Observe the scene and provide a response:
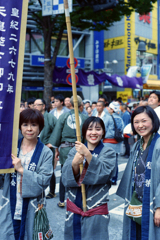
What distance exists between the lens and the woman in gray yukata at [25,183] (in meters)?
2.27

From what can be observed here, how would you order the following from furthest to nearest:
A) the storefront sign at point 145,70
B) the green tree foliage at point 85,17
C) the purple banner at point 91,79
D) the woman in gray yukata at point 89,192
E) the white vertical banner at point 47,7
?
the storefront sign at point 145,70
the purple banner at point 91,79
the green tree foliage at point 85,17
the white vertical banner at point 47,7
the woman in gray yukata at point 89,192

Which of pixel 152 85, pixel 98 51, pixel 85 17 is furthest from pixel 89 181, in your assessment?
pixel 98 51

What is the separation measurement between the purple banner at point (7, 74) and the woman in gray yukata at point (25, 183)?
0.12 m

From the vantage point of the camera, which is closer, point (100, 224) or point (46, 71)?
point (100, 224)

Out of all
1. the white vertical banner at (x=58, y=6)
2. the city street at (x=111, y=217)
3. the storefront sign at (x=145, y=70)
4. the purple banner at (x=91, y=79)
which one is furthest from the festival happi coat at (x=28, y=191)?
the storefront sign at (x=145, y=70)

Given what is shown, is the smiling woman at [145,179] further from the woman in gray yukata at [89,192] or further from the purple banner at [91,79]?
the purple banner at [91,79]

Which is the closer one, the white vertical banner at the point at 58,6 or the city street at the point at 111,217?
the city street at the point at 111,217

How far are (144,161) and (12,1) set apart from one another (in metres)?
1.73

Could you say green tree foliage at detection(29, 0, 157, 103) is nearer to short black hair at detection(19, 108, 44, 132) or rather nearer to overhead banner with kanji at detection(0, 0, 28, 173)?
overhead banner with kanji at detection(0, 0, 28, 173)

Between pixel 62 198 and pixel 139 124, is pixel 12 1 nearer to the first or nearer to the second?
pixel 139 124

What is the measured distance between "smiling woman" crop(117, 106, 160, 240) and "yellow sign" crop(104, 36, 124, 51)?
23.3m

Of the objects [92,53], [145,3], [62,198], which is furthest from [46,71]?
[92,53]

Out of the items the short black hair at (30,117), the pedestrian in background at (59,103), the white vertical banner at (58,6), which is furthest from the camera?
the white vertical banner at (58,6)

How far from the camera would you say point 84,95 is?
20922 mm
